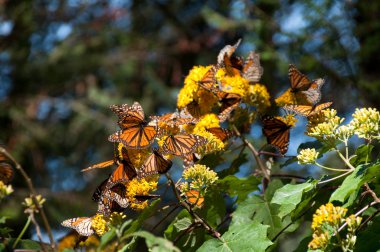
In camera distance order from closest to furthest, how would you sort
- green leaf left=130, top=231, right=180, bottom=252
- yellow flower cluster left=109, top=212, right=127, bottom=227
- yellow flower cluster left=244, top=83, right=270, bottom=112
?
1. green leaf left=130, top=231, right=180, bottom=252
2. yellow flower cluster left=109, top=212, right=127, bottom=227
3. yellow flower cluster left=244, top=83, right=270, bottom=112

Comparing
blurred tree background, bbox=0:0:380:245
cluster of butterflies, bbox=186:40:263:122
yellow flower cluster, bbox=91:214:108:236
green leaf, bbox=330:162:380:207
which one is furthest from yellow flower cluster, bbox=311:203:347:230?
blurred tree background, bbox=0:0:380:245

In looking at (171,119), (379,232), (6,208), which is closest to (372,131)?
(379,232)

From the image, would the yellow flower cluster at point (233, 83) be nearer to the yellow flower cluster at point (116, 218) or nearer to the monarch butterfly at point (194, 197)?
the monarch butterfly at point (194, 197)

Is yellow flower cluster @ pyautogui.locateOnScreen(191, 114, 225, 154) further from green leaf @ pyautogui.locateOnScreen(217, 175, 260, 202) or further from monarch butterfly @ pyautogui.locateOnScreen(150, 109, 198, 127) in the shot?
green leaf @ pyautogui.locateOnScreen(217, 175, 260, 202)

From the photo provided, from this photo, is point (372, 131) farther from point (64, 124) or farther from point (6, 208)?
point (64, 124)

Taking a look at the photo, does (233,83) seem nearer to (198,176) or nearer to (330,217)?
(198,176)

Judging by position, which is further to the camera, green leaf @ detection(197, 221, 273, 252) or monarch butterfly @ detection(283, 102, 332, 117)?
monarch butterfly @ detection(283, 102, 332, 117)

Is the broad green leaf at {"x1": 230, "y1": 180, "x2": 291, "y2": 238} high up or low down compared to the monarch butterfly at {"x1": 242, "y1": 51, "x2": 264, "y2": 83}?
down
